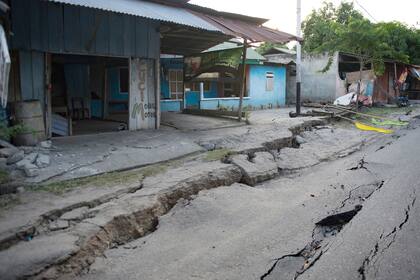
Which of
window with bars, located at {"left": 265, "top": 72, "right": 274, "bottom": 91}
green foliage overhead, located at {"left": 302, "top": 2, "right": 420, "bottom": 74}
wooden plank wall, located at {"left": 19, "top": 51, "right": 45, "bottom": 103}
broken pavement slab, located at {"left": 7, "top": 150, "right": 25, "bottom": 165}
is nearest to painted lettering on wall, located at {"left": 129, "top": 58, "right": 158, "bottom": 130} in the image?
wooden plank wall, located at {"left": 19, "top": 51, "right": 45, "bottom": 103}

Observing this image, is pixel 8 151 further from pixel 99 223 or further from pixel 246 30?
pixel 246 30

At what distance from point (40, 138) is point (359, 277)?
6.96m

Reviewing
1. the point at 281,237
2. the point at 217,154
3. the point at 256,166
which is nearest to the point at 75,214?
the point at 281,237

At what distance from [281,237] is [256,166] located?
320 centimetres

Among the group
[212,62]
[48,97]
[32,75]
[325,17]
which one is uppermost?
[325,17]

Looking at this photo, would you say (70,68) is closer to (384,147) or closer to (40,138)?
(40,138)

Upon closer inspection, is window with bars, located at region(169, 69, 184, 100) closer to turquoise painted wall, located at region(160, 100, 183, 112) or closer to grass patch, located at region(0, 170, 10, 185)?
turquoise painted wall, located at region(160, 100, 183, 112)

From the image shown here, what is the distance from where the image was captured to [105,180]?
6.34m

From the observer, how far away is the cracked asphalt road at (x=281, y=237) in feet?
12.1

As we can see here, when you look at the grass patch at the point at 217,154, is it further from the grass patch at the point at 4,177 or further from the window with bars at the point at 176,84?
the window with bars at the point at 176,84

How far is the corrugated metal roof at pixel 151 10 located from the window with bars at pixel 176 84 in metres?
7.02

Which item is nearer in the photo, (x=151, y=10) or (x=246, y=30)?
(x=151, y=10)

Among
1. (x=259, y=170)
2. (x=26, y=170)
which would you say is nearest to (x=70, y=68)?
(x=26, y=170)

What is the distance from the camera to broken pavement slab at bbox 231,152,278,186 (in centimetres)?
711
